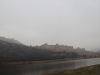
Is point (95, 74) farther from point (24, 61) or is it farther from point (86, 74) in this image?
point (24, 61)

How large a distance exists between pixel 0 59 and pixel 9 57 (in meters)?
14.0

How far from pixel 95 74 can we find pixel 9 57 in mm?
181315

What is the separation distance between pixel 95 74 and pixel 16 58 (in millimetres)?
178192

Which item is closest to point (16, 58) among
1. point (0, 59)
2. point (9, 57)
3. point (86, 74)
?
point (9, 57)

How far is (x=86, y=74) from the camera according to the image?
114ft

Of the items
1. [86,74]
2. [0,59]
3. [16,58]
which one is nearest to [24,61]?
[16,58]

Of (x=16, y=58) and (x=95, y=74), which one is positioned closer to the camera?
(x=95, y=74)

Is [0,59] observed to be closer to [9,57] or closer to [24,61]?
[9,57]

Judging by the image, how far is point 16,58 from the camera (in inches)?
7830

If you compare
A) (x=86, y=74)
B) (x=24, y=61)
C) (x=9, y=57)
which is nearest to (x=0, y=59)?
(x=9, y=57)

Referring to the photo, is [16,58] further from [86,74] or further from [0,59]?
[86,74]

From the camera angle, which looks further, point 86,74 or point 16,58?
point 16,58

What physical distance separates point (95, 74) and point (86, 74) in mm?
2378

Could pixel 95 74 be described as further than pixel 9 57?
No
